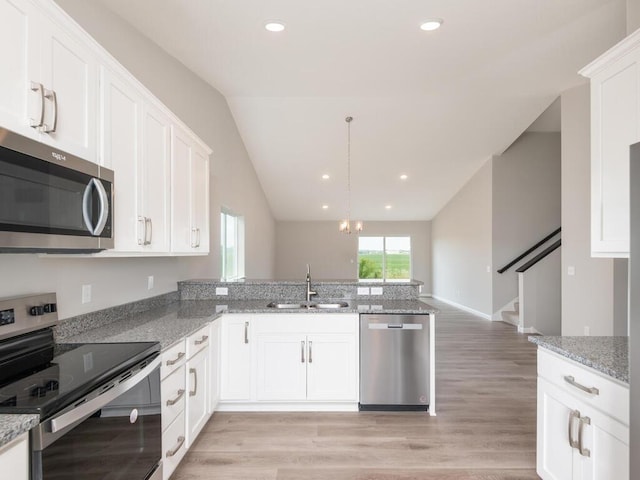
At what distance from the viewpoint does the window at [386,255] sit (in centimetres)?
1196

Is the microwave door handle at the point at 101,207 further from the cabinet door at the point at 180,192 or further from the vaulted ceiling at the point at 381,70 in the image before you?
the vaulted ceiling at the point at 381,70

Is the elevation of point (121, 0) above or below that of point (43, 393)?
above

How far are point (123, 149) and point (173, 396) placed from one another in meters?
1.40

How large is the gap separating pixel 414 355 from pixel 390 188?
619 centimetres

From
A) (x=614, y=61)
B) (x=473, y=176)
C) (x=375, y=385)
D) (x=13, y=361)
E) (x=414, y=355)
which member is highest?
(x=473, y=176)

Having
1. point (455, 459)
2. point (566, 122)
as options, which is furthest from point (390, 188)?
point (455, 459)

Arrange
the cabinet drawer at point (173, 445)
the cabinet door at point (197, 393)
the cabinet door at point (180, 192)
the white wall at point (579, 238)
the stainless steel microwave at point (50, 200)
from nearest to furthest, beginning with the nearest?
1. the stainless steel microwave at point (50, 200)
2. the cabinet drawer at point (173, 445)
3. the cabinet door at point (197, 393)
4. the cabinet door at point (180, 192)
5. the white wall at point (579, 238)

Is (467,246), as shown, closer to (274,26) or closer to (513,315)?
(513,315)

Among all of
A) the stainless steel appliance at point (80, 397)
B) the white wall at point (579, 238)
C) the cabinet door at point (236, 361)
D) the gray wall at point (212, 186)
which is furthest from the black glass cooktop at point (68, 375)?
the white wall at point (579, 238)

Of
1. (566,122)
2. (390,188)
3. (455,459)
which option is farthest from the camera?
(390,188)

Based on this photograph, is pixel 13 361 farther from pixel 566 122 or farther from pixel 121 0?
pixel 566 122

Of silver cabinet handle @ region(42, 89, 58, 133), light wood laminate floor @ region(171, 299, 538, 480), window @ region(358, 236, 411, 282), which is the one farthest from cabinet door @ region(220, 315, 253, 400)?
window @ region(358, 236, 411, 282)

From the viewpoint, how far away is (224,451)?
106 inches

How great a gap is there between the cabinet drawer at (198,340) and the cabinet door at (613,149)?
7.71 feet
